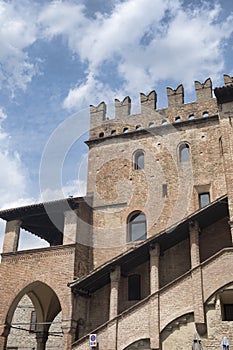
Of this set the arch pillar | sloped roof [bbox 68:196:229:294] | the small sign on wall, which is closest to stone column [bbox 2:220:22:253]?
the arch pillar

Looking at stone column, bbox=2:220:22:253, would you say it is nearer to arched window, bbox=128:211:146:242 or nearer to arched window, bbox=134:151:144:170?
arched window, bbox=128:211:146:242

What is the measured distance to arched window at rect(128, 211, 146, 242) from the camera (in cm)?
1900

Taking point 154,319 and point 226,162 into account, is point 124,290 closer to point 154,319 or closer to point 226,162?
point 154,319

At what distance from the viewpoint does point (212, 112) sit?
798 inches

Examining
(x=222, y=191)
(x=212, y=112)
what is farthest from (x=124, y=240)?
(x=212, y=112)

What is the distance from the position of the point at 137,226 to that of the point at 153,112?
6.22 meters

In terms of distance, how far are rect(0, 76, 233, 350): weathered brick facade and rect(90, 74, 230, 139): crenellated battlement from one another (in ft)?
0.19

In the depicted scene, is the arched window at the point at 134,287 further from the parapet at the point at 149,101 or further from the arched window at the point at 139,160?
the parapet at the point at 149,101

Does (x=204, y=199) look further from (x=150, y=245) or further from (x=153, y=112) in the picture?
(x=153, y=112)

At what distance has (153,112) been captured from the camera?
850 inches

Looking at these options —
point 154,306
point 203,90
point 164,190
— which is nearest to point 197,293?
point 154,306

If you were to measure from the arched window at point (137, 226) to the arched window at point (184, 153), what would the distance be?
3.35m

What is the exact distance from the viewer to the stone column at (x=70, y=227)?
17.4m

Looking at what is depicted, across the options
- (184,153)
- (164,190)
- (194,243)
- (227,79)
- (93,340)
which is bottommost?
(93,340)
